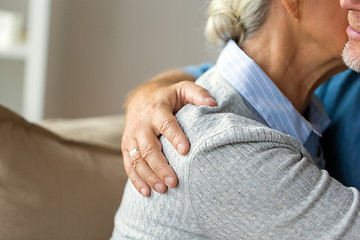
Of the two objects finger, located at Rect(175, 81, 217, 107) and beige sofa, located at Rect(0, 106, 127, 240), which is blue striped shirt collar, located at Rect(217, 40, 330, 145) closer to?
finger, located at Rect(175, 81, 217, 107)

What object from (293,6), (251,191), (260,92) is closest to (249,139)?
(251,191)

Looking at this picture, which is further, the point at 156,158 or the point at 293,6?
the point at 293,6

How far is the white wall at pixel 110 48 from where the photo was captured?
2678 millimetres

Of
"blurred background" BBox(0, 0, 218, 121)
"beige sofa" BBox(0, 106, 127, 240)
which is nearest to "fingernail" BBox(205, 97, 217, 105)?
"beige sofa" BBox(0, 106, 127, 240)

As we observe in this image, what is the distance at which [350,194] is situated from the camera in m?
0.75

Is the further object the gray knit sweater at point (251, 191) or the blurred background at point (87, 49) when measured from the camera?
the blurred background at point (87, 49)

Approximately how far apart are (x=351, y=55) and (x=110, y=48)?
2.03 metres

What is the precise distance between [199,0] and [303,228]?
200cm

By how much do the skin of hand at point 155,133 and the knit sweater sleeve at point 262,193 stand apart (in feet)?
0.19

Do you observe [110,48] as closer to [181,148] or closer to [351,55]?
[351,55]

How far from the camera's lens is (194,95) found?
874 millimetres

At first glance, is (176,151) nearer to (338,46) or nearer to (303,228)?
(303,228)

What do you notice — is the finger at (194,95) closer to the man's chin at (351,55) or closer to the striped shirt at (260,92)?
the striped shirt at (260,92)

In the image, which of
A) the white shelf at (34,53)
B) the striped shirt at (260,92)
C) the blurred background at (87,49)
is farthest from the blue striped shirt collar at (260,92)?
the white shelf at (34,53)
